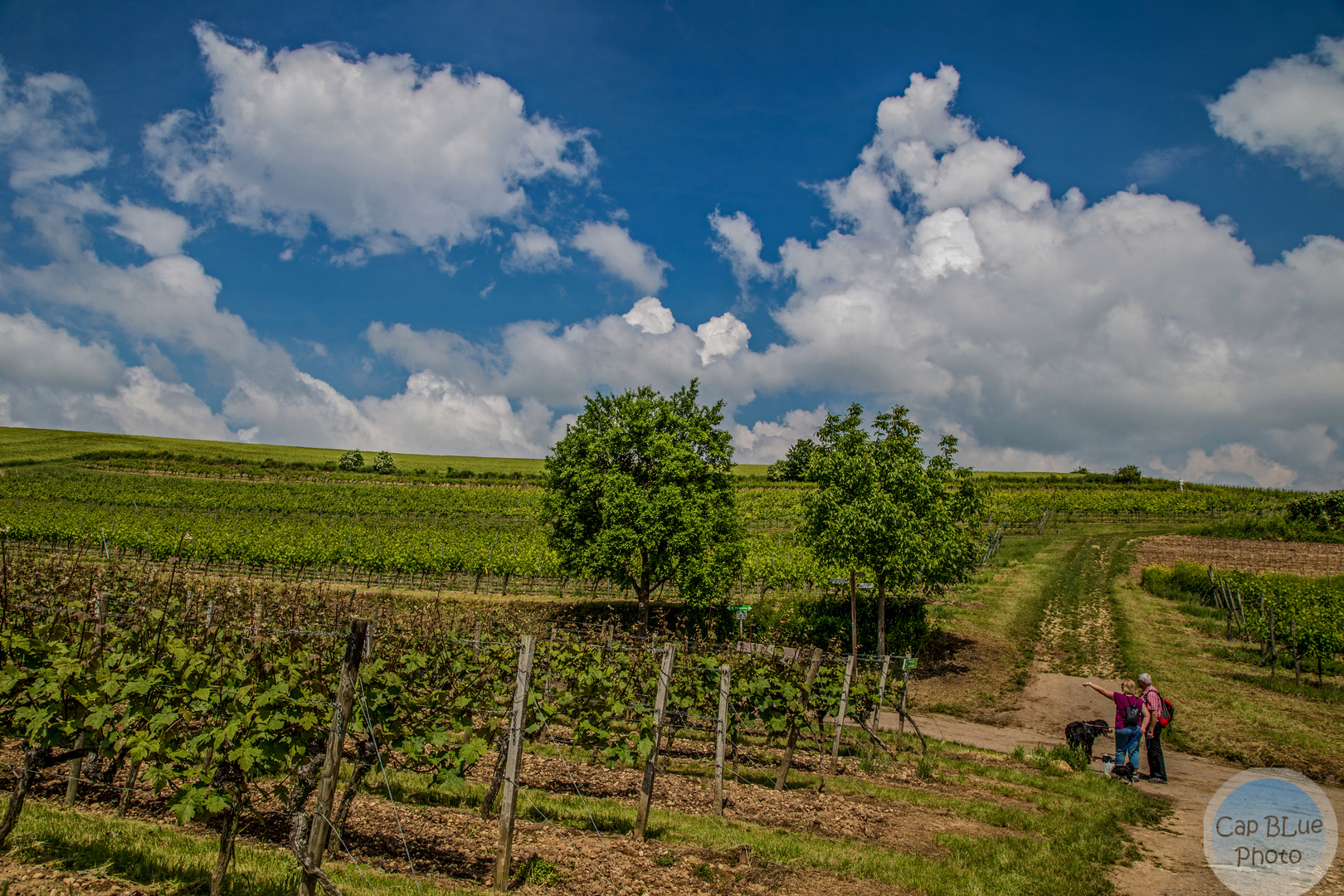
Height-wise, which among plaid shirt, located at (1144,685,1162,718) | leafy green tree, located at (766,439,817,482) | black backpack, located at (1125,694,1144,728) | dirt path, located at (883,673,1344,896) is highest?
leafy green tree, located at (766,439,817,482)

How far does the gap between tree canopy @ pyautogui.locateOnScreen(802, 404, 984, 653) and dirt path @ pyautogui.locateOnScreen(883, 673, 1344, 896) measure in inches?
147

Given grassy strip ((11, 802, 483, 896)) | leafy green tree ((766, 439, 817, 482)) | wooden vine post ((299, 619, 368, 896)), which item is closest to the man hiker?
grassy strip ((11, 802, 483, 896))

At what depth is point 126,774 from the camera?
7.39 meters

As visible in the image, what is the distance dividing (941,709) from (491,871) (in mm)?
15621

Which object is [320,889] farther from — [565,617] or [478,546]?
[478,546]

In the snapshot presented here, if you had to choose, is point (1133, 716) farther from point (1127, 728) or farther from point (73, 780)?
point (73, 780)

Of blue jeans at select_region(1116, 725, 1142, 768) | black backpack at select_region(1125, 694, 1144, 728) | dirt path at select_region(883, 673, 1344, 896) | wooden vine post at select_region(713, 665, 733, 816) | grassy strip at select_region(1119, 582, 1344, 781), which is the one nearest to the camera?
dirt path at select_region(883, 673, 1344, 896)

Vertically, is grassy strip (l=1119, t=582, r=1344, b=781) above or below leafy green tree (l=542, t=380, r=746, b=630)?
below

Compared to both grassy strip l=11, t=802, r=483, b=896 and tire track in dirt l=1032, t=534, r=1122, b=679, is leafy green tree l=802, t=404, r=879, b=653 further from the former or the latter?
grassy strip l=11, t=802, r=483, b=896

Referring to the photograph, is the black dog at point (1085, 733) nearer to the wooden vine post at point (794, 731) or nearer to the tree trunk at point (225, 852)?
the wooden vine post at point (794, 731)

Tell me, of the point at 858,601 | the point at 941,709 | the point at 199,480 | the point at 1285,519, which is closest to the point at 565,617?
the point at 858,601

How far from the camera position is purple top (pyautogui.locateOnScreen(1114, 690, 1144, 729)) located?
1200 centimetres

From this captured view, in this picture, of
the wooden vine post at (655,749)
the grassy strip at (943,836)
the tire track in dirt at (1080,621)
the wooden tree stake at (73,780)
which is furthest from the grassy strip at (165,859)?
the tire track in dirt at (1080,621)

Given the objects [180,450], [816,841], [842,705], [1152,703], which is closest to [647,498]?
[842,705]
